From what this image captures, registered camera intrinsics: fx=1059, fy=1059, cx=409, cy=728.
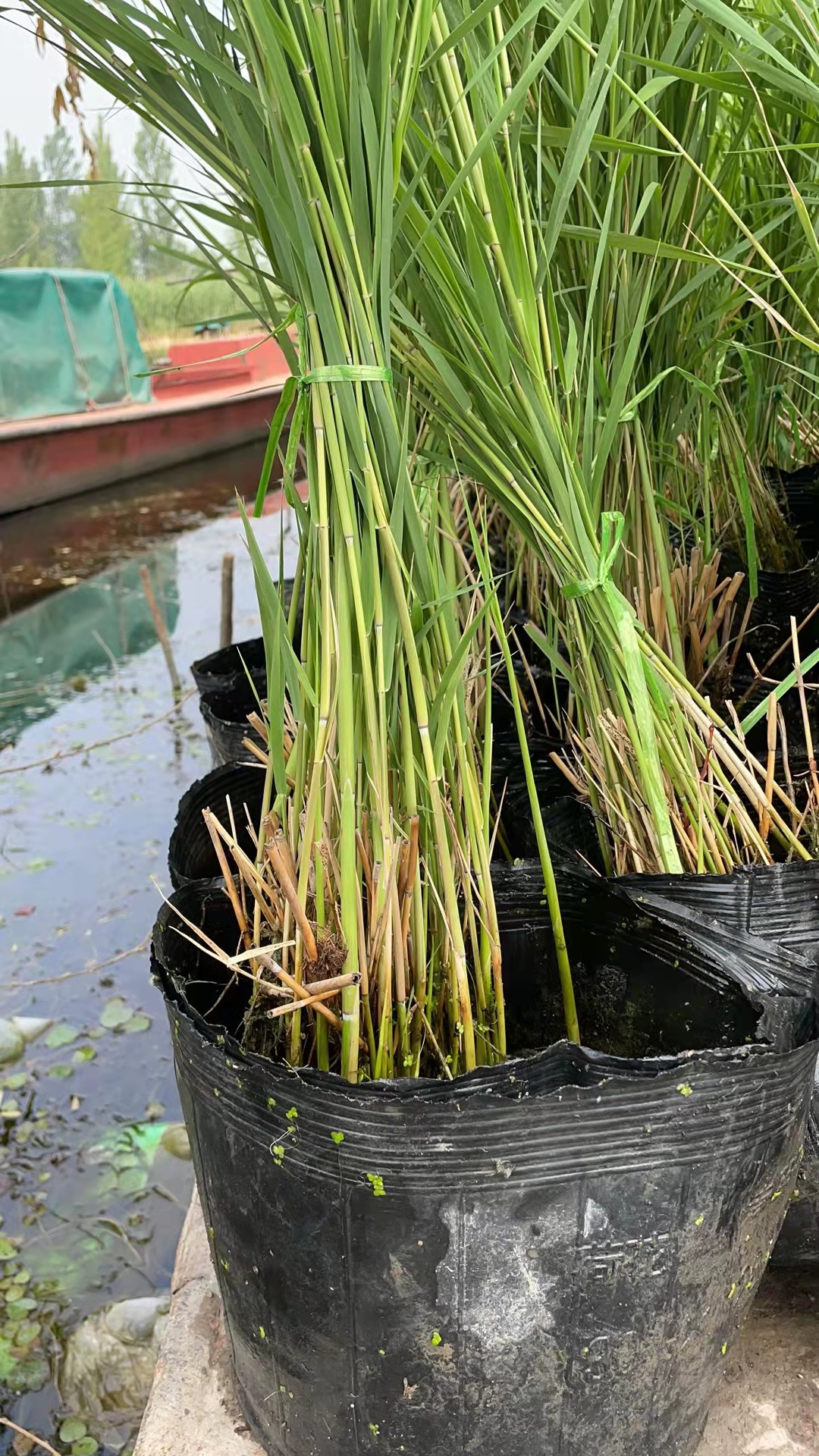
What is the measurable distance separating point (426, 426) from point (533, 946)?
0.51 m

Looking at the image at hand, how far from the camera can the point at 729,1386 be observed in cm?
91

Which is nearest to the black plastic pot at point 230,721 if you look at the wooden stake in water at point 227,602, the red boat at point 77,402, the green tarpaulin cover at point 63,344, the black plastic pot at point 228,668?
Answer: the black plastic pot at point 228,668

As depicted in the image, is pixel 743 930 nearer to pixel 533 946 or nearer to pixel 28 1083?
pixel 533 946

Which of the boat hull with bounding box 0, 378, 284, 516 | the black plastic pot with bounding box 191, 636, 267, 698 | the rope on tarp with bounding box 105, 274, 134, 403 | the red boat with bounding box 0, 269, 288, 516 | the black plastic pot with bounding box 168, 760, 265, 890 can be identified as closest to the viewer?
the black plastic pot with bounding box 168, 760, 265, 890

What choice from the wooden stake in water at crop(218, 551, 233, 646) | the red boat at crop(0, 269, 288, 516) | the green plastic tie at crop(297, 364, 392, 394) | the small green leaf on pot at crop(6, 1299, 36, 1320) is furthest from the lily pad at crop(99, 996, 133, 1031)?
the red boat at crop(0, 269, 288, 516)

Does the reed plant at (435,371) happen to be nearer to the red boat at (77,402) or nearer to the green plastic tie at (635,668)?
the green plastic tie at (635,668)

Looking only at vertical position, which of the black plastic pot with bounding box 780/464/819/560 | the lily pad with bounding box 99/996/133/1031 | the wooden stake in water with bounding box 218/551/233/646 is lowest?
the lily pad with bounding box 99/996/133/1031

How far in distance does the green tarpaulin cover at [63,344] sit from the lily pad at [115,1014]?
17.4 ft

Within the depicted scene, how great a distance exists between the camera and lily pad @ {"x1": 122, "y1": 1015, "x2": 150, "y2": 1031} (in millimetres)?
1897

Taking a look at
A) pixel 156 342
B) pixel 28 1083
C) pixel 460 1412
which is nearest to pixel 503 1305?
pixel 460 1412

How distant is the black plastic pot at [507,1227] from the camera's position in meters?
0.67

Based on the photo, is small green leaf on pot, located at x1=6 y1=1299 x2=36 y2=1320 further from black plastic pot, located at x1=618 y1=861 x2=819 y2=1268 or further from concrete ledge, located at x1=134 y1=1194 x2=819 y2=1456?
black plastic pot, located at x1=618 y1=861 x2=819 y2=1268

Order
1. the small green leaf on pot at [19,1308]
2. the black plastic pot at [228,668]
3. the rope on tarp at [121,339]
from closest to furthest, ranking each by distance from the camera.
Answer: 1. the small green leaf on pot at [19,1308]
2. the black plastic pot at [228,668]
3. the rope on tarp at [121,339]

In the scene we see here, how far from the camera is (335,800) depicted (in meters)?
0.77
